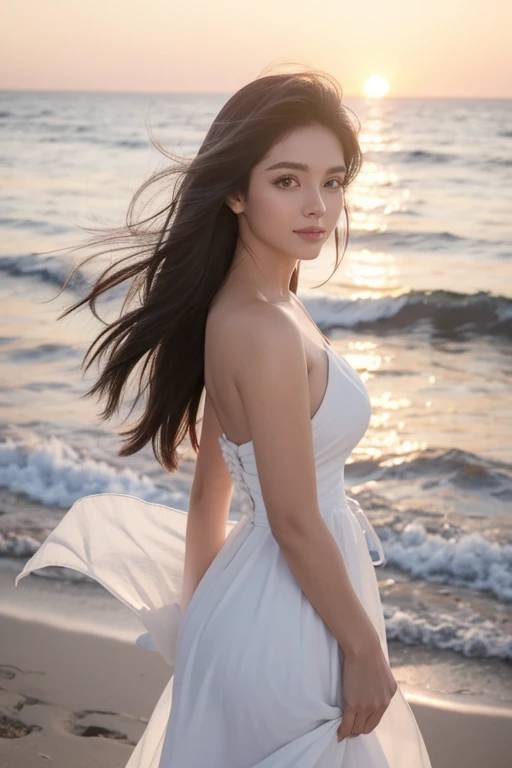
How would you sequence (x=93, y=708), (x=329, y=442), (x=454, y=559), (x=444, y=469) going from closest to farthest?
(x=329, y=442), (x=93, y=708), (x=454, y=559), (x=444, y=469)

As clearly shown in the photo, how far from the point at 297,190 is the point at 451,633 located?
2.89m

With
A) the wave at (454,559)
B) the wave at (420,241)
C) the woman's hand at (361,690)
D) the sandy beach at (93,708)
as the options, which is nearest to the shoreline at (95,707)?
the sandy beach at (93,708)

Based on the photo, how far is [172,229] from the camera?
83.0 inches

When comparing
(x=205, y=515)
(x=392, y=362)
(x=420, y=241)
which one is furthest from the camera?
(x=420, y=241)

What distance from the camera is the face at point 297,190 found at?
77.0 inches

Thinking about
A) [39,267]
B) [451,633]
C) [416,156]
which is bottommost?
[451,633]

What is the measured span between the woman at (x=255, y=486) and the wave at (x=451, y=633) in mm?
2078

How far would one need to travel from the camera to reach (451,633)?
13.8ft

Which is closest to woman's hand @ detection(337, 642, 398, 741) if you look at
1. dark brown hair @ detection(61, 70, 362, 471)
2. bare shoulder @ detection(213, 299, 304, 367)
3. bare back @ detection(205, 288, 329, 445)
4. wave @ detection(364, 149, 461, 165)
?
bare back @ detection(205, 288, 329, 445)

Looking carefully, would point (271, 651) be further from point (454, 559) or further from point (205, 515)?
point (454, 559)

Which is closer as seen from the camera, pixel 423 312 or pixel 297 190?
pixel 297 190

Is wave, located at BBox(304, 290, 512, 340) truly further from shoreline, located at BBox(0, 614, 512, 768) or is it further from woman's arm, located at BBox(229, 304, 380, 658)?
woman's arm, located at BBox(229, 304, 380, 658)

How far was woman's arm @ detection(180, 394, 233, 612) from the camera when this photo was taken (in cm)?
224

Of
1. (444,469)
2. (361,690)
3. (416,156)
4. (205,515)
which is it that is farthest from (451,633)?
(416,156)
